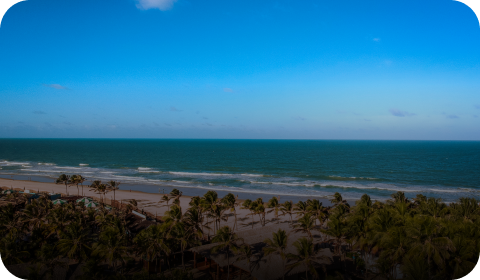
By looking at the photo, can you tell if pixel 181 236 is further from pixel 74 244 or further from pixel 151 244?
pixel 74 244

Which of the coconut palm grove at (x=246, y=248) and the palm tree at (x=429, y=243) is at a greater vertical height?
the palm tree at (x=429, y=243)

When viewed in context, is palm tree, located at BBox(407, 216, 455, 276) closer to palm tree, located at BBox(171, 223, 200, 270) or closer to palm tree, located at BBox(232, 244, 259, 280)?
palm tree, located at BBox(232, 244, 259, 280)

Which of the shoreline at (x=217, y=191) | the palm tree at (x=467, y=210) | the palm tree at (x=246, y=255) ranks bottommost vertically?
the shoreline at (x=217, y=191)

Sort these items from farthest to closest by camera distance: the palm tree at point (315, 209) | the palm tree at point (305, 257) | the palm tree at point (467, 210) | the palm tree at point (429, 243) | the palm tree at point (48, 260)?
the palm tree at point (315, 209), the palm tree at point (467, 210), the palm tree at point (305, 257), the palm tree at point (48, 260), the palm tree at point (429, 243)

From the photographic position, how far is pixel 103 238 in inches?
794

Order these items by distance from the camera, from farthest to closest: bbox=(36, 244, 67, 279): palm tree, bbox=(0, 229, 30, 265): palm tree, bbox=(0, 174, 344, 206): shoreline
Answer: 1. bbox=(0, 174, 344, 206): shoreline
2. bbox=(0, 229, 30, 265): palm tree
3. bbox=(36, 244, 67, 279): palm tree

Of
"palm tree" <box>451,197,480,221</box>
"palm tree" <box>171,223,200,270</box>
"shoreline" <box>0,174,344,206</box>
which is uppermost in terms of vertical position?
"palm tree" <box>451,197,480,221</box>

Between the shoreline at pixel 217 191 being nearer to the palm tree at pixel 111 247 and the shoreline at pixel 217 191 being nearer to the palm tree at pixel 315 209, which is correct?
the palm tree at pixel 315 209

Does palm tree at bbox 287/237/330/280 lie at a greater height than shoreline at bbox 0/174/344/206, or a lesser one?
greater

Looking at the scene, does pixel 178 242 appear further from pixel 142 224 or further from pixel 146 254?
pixel 142 224

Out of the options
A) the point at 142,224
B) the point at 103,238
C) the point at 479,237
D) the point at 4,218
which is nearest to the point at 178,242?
the point at 103,238

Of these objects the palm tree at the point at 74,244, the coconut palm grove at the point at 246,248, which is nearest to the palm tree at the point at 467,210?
the coconut palm grove at the point at 246,248

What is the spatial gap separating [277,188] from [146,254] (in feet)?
147

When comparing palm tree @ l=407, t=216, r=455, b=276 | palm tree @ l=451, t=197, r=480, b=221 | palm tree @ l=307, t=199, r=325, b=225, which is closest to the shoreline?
palm tree @ l=307, t=199, r=325, b=225
